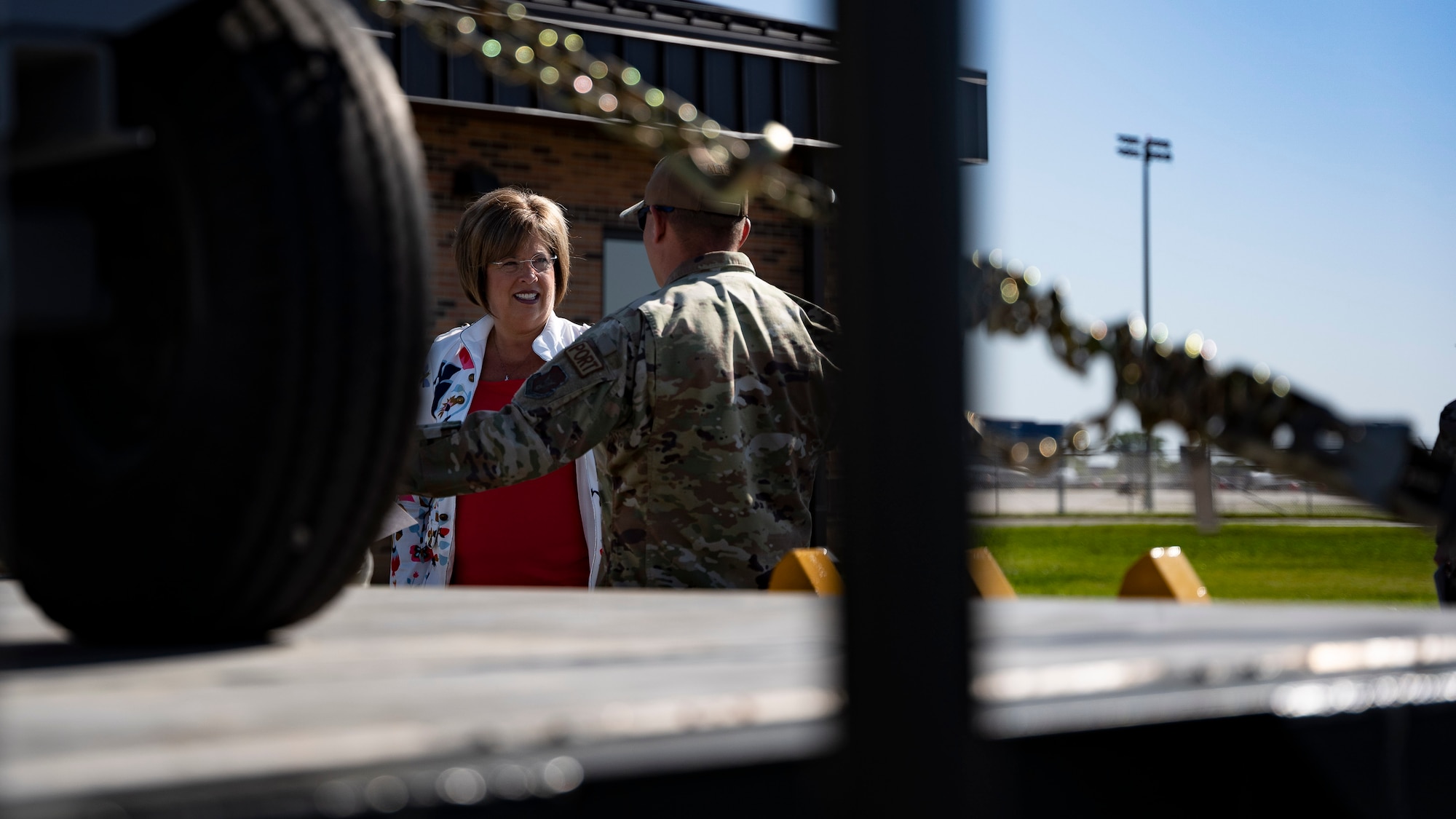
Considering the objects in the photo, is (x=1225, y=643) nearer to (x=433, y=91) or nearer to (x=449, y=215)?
(x=433, y=91)

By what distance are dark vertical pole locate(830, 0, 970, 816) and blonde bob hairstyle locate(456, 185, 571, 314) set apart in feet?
12.2

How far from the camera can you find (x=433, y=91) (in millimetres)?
10344

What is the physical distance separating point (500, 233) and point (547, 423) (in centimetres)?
142

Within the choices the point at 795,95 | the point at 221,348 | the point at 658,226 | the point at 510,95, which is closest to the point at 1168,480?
the point at 221,348

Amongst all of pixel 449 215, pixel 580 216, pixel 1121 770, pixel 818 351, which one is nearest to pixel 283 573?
pixel 1121 770

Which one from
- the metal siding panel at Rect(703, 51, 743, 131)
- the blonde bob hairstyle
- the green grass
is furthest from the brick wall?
the blonde bob hairstyle

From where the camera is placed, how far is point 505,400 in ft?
13.3

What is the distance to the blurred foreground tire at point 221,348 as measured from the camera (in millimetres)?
1090

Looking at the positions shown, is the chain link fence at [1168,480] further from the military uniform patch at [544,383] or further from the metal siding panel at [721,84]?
the metal siding panel at [721,84]

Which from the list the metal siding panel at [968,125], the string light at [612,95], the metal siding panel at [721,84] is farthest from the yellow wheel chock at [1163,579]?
the metal siding panel at [721,84]

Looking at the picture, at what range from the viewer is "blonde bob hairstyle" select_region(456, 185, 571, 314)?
13.7 ft

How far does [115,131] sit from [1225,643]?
978 mm

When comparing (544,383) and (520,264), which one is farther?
(520,264)

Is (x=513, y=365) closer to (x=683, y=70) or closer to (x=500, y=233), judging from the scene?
(x=500, y=233)
